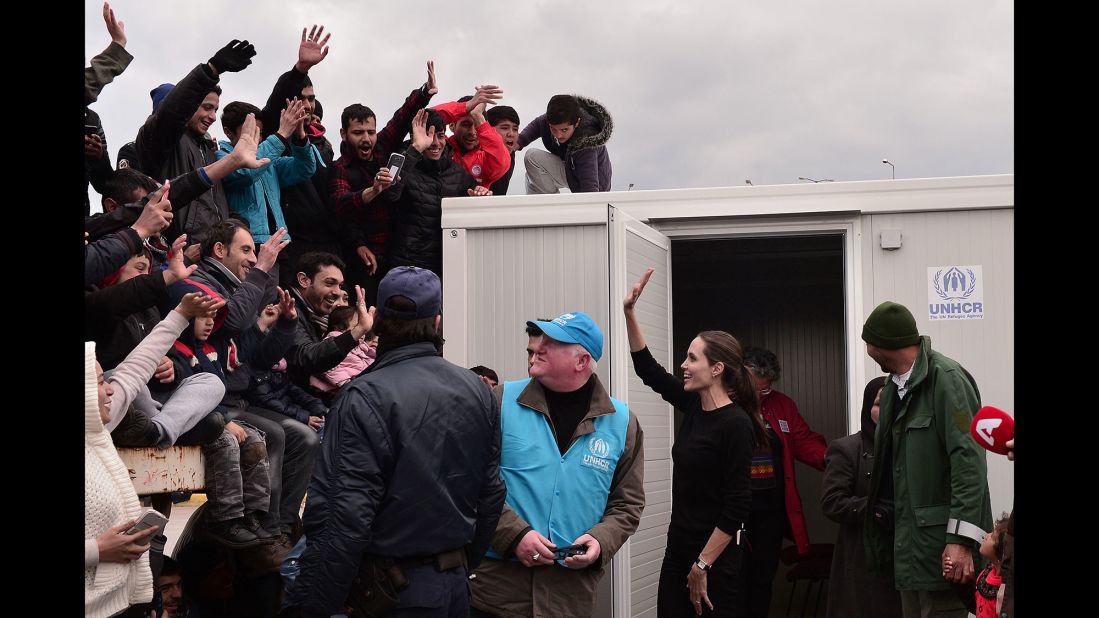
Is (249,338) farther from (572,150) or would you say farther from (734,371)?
(572,150)

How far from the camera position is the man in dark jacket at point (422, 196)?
6.90m

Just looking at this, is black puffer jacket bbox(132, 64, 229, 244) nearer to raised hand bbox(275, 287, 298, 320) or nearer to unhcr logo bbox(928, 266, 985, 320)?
raised hand bbox(275, 287, 298, 320)

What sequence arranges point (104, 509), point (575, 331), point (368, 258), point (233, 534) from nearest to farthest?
point (104, 509) < point (575, 331) < point (233, 534) < point (368, 258)

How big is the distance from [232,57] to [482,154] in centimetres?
252

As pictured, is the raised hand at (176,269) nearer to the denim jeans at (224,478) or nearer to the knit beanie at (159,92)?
the denim jeans at (224,478)

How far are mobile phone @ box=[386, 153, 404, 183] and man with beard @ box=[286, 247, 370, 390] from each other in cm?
89

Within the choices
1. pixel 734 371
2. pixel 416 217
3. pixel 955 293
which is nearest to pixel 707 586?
pixel 734 371

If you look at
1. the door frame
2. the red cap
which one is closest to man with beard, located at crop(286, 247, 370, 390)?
the door frame

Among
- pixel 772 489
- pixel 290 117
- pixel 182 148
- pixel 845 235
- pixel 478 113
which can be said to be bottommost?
pixel 772 489

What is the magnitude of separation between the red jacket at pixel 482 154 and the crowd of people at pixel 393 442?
3.48 ft

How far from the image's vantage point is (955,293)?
6.02m

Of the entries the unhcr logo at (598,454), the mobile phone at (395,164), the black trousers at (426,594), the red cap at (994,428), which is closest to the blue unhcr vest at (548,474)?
the unhcr logo at (598,454)

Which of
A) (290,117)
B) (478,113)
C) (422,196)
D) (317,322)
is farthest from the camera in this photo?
(478,113)
